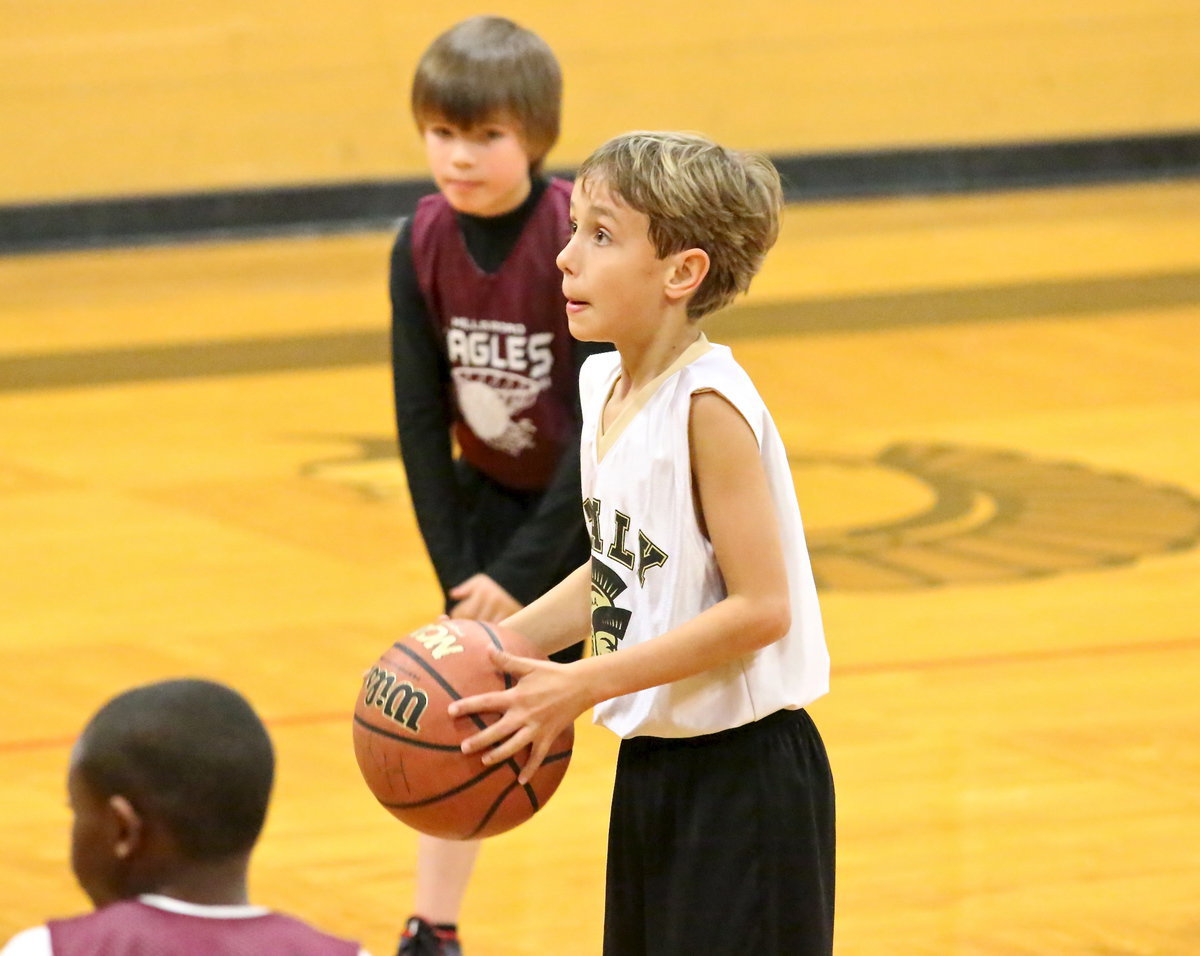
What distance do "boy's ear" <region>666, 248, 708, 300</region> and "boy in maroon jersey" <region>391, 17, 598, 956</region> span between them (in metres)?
0.92

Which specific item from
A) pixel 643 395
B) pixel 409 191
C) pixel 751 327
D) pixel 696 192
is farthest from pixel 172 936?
pixel 409 191

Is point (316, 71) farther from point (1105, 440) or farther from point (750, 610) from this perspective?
point (750, 610)

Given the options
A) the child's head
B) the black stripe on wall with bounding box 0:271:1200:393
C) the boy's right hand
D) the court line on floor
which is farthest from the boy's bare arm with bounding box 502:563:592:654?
the black stripe on wall with bounding box 0:271:1200:393

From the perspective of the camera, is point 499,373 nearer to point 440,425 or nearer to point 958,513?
point 440,425

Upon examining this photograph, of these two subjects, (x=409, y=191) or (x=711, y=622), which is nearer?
(x=711, y=622)

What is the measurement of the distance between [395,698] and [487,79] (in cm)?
119

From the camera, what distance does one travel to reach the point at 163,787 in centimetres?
170

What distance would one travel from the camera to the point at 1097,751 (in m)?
4.39

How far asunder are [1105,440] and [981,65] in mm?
6506

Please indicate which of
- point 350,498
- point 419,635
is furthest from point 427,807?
point 350,498

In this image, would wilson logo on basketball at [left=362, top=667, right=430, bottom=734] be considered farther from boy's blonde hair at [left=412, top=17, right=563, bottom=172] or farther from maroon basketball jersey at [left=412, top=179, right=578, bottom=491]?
boy's blonde hair at [left=412, top=17, right=563, bottom=172]

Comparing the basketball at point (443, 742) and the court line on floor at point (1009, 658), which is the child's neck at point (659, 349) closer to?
the basketball at point (443, 742)

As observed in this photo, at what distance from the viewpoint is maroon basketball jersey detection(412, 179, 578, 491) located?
331 cm

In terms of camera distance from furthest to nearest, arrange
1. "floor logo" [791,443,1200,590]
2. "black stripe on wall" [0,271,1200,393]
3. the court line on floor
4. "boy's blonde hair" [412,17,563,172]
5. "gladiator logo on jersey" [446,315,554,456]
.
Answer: "black stripe on wall" [0,271,1200,393], "floor logo" [791,443,1200,590], the court line on floor, "gladiator logo on jersey" [446,315,554,456], "boy's blonde hair" [412,17,563,172]
